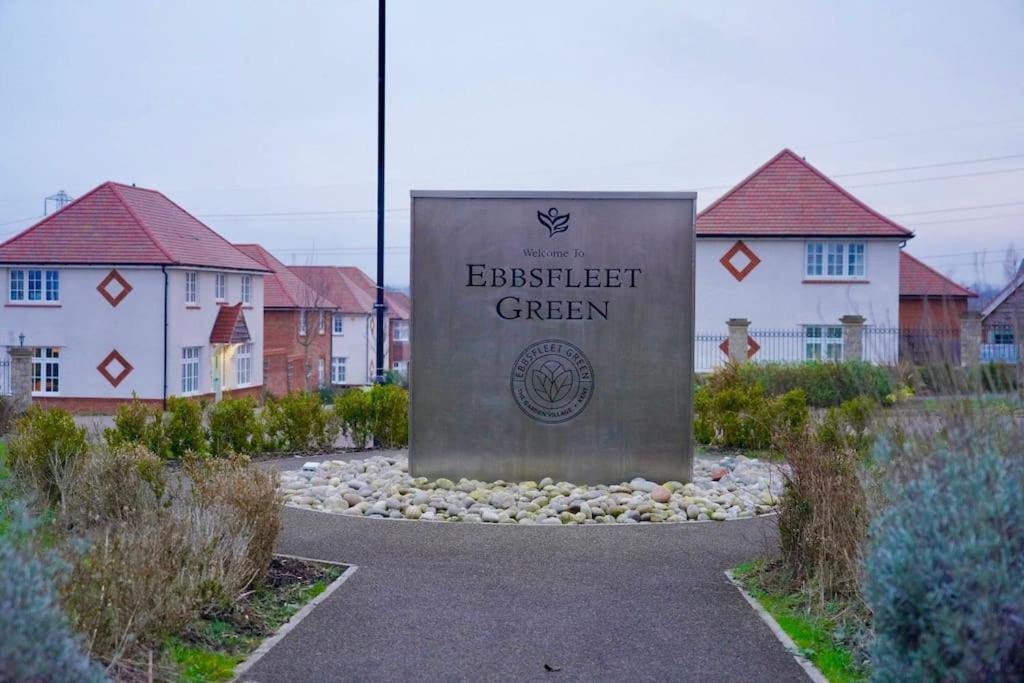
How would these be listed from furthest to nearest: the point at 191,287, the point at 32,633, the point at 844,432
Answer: the point at 191,287 < the point at 844,432 < the point at 32,633

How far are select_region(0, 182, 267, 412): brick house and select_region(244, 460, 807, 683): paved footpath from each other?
3328cm

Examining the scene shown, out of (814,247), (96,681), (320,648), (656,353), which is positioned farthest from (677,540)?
(814,247)

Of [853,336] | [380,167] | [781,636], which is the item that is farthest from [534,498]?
[853,336]

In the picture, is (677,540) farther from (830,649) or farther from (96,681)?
(96,681)

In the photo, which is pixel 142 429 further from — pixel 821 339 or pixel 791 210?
pixel 791 210

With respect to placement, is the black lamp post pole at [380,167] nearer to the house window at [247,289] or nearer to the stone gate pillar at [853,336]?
the stone gate pillar at [853,336]

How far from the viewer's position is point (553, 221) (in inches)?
535

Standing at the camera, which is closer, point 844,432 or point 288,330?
point 844,432

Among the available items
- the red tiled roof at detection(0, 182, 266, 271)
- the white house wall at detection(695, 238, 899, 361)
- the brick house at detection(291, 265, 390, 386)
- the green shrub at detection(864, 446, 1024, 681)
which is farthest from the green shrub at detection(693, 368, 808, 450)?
the brick house at detection(291, 265, 390, 386)

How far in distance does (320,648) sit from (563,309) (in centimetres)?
706

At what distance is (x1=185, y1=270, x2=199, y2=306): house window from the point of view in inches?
1757

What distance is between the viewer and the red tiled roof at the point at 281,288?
61469mm

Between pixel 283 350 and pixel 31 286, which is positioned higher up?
pixel 31 286

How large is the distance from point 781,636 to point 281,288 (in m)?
57.1
